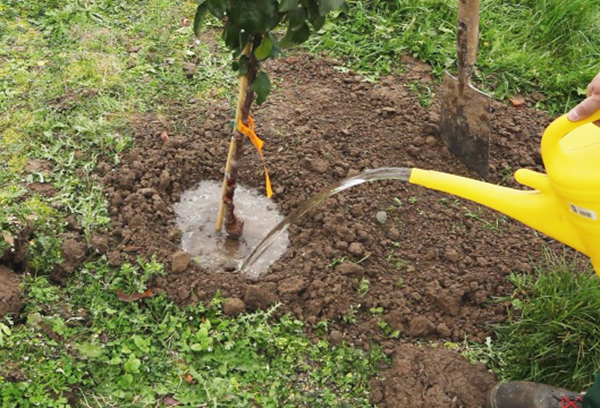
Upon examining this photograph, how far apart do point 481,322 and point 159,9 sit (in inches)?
95.6

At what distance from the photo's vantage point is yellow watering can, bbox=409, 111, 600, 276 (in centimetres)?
216

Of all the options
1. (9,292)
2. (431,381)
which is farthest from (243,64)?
(431,381)

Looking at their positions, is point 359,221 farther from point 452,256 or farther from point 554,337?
point 554,337

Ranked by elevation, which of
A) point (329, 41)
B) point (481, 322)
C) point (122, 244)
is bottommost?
point (481, 322)

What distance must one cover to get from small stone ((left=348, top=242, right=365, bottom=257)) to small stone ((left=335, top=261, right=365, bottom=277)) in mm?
61

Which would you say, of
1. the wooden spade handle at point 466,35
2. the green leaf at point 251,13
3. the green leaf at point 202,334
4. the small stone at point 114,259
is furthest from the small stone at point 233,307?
the wooden spade handle at point 466,35

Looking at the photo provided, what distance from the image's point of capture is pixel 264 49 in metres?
2.26

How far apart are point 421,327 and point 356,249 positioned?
1.30ft

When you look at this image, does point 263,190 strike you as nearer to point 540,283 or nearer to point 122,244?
point 122,244

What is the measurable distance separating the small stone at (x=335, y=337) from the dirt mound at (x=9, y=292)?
1.08 m

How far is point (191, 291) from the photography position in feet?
8.80

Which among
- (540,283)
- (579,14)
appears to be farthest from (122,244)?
(579,14)

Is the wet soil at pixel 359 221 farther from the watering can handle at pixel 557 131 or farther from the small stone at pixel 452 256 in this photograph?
the watering can handle at pixel 557 131

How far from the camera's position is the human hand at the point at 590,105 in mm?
2047
